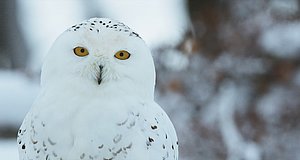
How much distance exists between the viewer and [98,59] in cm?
255

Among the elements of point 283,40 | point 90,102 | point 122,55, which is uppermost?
point 283,40

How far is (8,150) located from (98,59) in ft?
12.5

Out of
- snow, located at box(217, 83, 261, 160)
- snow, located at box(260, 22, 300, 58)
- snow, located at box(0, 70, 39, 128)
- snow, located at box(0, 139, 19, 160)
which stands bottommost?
snow, located at box(0, 139, 19, 160)

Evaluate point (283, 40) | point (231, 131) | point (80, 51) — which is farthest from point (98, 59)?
point (283, 40)

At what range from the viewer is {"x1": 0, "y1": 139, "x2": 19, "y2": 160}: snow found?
5430 mm

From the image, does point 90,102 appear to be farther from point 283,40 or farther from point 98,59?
point 283,40

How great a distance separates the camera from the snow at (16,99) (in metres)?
7.58

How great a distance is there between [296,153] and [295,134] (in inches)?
8.2

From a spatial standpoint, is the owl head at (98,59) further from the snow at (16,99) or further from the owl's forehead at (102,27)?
the snow at (16,99)

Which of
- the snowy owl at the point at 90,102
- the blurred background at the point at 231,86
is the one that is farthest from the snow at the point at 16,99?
the snowy owl at the point at 90,102

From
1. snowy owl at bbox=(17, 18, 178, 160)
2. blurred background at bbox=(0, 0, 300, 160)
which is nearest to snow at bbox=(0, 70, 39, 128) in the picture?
blurred background at bbox=(0, 0, 300, 160)

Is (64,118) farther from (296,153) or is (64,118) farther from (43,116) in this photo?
(296,153)

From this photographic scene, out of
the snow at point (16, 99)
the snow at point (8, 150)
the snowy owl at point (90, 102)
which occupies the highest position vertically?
the snow at point (16, 99)

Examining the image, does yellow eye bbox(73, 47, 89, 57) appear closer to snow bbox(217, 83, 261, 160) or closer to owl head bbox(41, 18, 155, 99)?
owl head bbox(41, 18, 155, 99)
